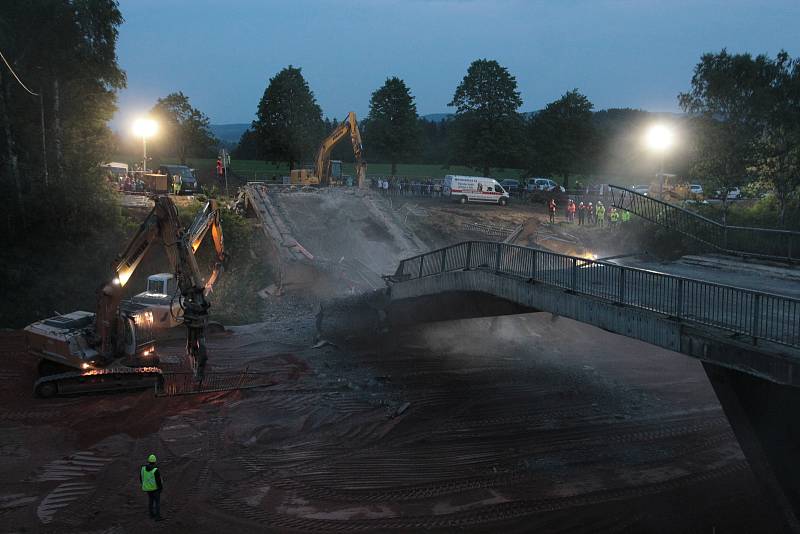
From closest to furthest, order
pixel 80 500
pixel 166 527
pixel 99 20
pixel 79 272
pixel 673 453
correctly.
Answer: pixel 166 527 → pixel 80 500 → pixel 673 453 → pixel 79 272 → pixel 99 20

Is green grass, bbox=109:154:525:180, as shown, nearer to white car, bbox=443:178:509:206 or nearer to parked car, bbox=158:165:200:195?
parked car, bbox=158:165:200:195

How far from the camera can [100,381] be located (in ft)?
61.2

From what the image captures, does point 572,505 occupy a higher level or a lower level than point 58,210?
lower

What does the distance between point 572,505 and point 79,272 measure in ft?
84.5

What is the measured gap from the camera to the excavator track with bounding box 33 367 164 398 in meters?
18.1

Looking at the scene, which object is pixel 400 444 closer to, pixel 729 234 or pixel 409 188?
pixel 729 234

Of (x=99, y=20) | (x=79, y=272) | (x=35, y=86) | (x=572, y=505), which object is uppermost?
(x=99, y=20)

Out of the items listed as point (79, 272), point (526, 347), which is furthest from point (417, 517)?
point (79, 272)

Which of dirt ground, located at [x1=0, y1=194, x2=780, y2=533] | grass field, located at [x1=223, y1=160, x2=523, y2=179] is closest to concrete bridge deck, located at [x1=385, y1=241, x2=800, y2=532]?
dirt ground, located at [x1=0, y1=194, x2=780, y2=533]

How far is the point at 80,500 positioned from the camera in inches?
505

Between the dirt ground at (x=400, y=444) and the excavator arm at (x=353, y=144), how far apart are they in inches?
823

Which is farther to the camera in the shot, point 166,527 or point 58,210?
point 58,210

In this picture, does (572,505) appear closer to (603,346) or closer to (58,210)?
(603,346)

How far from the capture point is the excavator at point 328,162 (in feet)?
142
